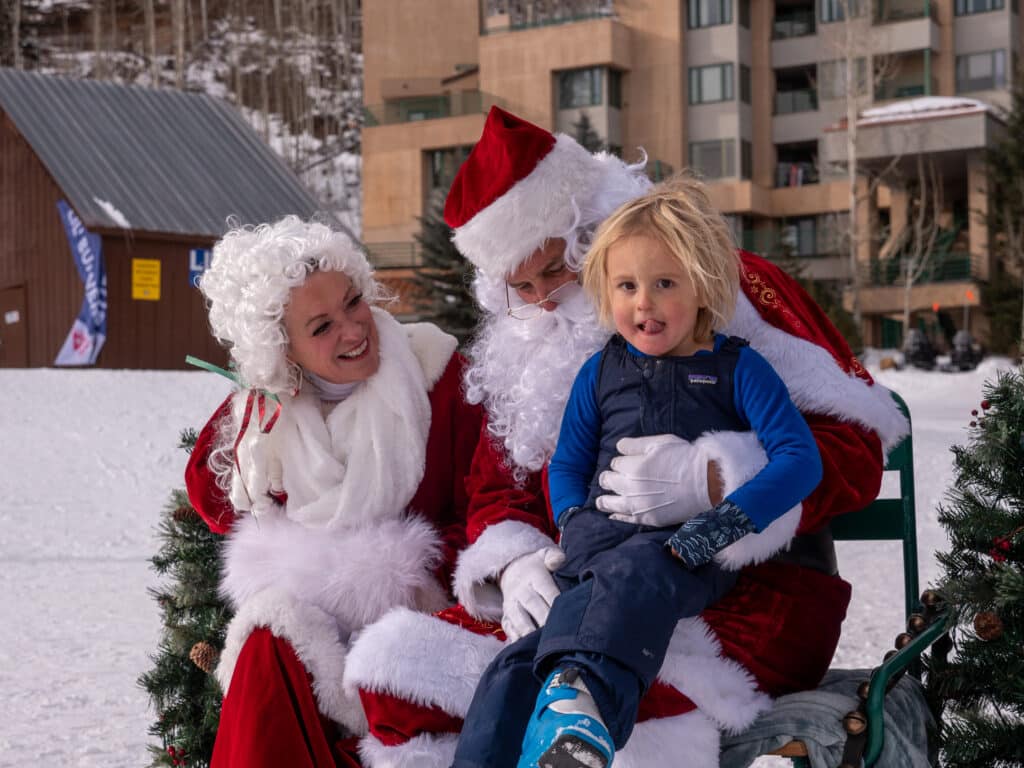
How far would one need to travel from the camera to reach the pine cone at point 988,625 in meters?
2.89

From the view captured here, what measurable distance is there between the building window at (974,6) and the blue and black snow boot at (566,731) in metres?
38.5

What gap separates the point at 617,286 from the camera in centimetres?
296

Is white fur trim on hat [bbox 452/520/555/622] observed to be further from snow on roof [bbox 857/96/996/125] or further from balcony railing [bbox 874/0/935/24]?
balcony railing [bbox 874/0/935/24]

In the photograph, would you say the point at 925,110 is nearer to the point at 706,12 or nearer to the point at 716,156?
the point at 716,156

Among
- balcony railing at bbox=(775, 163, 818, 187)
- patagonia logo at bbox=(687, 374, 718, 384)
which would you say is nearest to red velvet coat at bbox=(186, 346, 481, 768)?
patagonia logo at bbox=(687, 374, 718, 384)

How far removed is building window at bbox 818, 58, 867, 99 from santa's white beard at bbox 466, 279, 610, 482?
35830 millimetres

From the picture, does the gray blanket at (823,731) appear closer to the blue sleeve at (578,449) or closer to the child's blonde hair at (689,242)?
the blue sleeve at (578,449)

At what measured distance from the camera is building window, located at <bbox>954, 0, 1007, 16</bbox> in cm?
3678

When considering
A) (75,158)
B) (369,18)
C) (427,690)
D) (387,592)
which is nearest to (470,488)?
(387,592)

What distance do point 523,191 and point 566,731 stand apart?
167cm

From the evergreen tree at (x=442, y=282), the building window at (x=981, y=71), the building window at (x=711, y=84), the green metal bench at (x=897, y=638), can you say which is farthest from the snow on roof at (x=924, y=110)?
the green metal bench at (x=897, y=638)

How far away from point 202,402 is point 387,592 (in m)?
11.8

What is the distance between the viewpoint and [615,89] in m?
38.3

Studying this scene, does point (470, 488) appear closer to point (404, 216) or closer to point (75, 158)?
point (75, 158)
